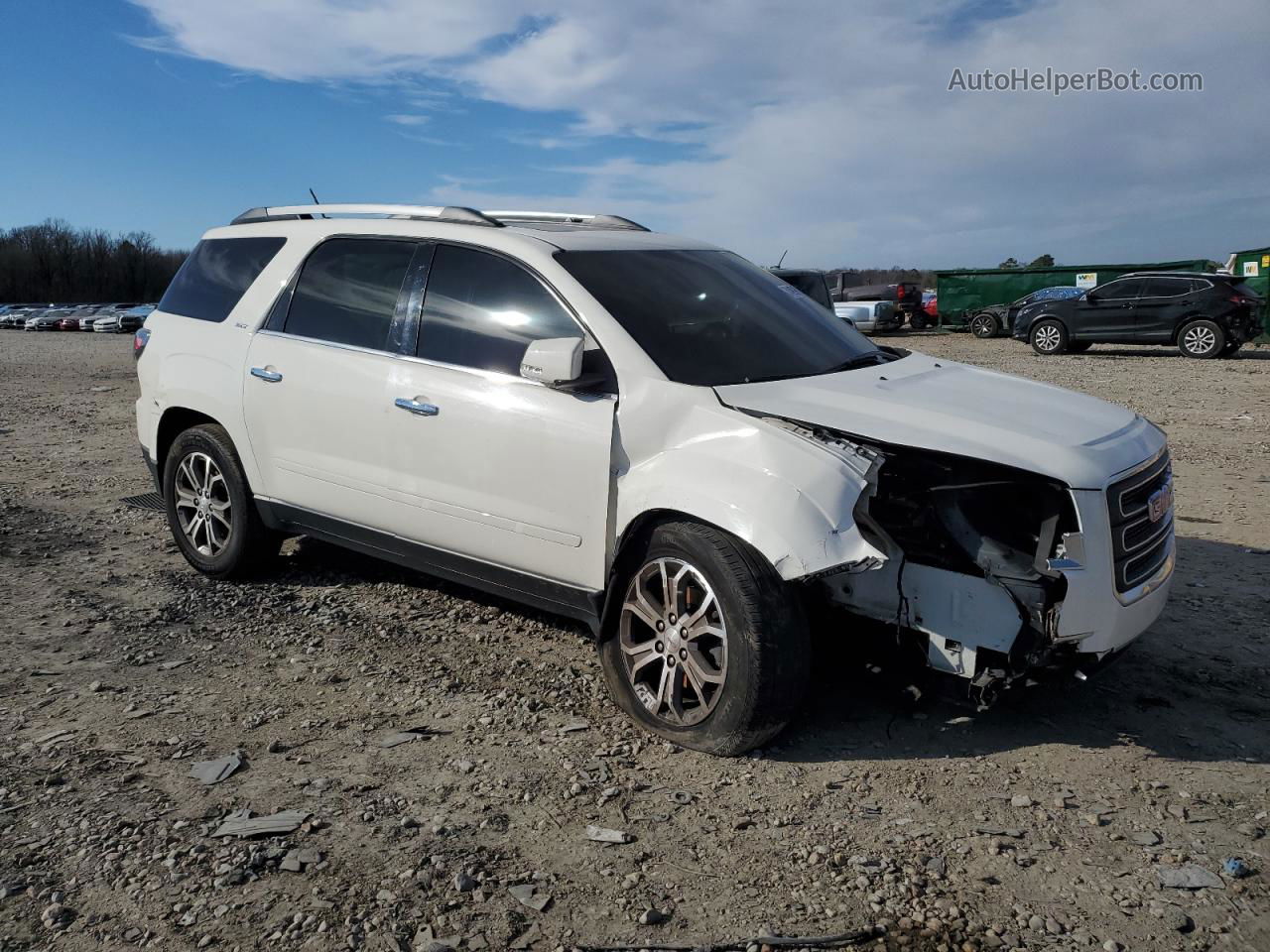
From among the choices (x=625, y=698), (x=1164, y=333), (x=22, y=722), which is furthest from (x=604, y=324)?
(x=1164, y=333)

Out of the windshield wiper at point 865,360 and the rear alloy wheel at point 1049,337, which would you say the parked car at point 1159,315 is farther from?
the windshield wiper at point 865,360

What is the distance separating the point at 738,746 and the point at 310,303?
9.92 feet

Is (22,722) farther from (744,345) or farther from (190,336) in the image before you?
(744,345)

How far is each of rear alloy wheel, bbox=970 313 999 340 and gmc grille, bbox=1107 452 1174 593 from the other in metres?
26.7

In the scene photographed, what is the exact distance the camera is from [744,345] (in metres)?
4.32

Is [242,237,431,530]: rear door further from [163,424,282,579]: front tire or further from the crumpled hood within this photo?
the crumpled hood

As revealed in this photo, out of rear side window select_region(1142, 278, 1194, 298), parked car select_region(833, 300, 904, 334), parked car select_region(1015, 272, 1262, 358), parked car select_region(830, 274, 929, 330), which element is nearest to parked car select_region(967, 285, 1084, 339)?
parked car select_region(833, 300, 904, 334)

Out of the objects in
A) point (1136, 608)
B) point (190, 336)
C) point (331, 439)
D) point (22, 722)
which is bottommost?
point (22, 722)

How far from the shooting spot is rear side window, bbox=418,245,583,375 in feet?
13.8

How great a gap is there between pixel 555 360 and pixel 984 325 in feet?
90.8

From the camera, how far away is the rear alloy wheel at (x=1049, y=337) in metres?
21.8

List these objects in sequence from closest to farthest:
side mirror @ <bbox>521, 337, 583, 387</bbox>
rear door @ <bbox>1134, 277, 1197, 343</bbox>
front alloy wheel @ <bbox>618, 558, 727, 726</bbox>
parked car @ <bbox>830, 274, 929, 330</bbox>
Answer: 1. front alloy wheel @ <bbox>618, 558, 727, 726</bbox>
2. side mirror @ <bbox>521, 337, 583, 387</bbox>
3. rear door @ <bbox>1134, 277, 1197, 343</bbox>
4. parked car @ <bbox>830, 274, 929, 330</bbox>

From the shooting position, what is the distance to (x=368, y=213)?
5.15m

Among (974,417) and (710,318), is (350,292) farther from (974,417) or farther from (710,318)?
(974,417)
